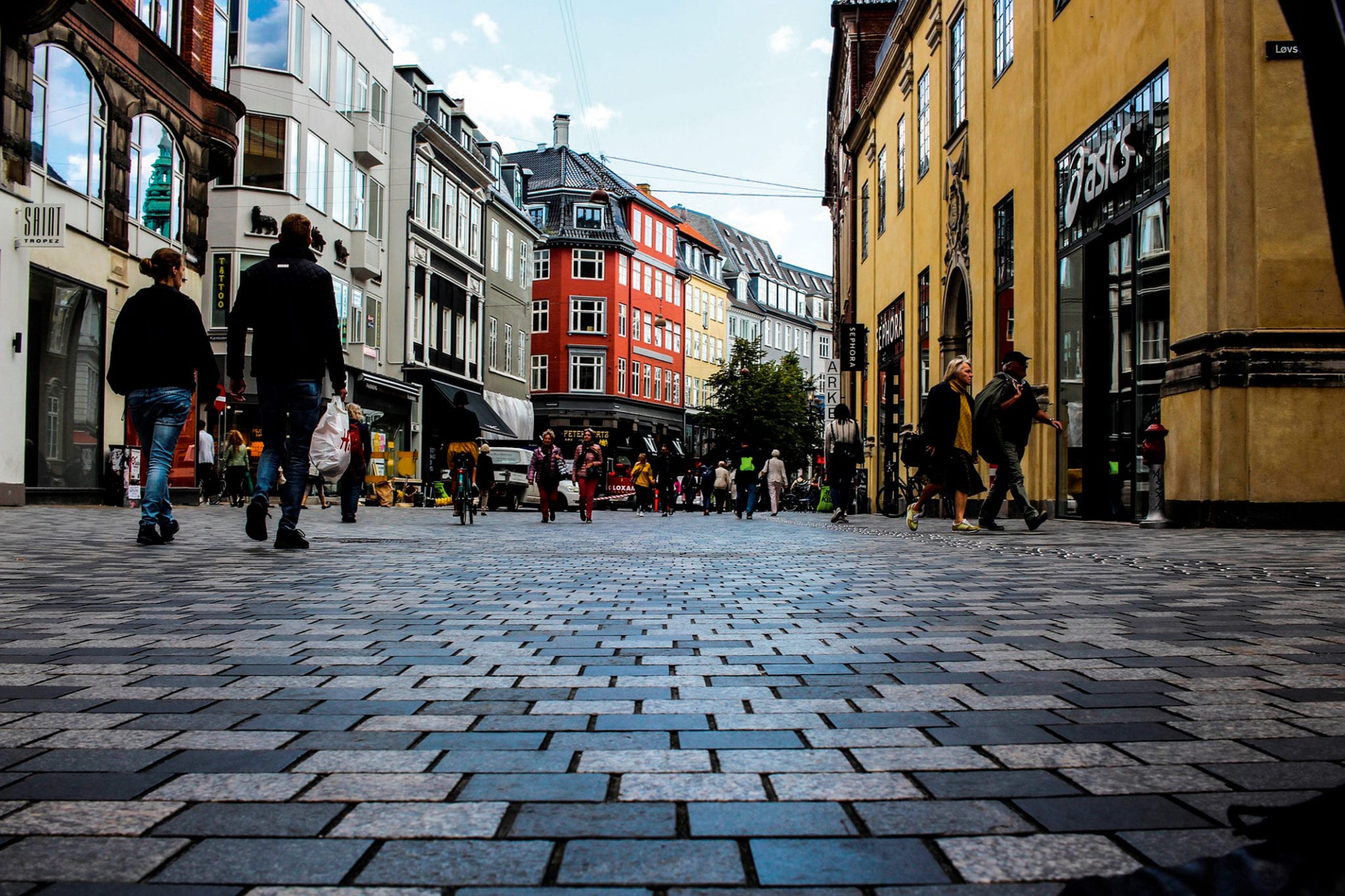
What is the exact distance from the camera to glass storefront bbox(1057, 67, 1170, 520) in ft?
44.2

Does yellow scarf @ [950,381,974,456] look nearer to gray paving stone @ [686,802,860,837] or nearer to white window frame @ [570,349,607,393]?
gray paving stone @ [686,802,860,837]

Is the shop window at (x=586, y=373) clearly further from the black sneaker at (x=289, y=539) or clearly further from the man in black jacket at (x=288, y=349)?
the man in black jacket at (x=288, y=349)

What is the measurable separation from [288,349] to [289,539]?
1.40m

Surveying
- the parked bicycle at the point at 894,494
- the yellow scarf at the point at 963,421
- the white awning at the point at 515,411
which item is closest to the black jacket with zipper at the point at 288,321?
the yellow scarf at the point at 963,421

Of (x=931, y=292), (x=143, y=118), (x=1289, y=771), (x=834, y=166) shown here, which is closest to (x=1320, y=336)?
(x=1289, y=771)

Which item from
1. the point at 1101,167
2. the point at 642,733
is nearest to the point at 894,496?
the point at 1101,167

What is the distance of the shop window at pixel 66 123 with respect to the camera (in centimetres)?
1789

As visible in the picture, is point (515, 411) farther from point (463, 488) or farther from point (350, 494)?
point (350, 494)

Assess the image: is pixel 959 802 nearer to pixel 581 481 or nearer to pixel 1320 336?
pixel 1320 336

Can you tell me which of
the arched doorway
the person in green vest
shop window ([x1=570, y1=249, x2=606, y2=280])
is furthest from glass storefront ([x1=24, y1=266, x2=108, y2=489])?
shop window ([x1=570, y1=249, x2=606, y2=280])

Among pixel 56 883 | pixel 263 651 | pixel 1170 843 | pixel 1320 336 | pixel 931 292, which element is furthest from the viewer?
pixel 931 292

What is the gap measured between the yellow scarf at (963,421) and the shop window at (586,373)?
5473 centimetres

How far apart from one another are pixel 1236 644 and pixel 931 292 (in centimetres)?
2174

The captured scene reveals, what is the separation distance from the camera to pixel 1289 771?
7.75ft
